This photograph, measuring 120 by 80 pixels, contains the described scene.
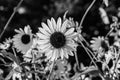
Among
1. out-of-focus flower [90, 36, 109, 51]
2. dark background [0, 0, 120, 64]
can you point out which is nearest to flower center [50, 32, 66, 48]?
out-of-focus flower [90, 36, 109, 51]

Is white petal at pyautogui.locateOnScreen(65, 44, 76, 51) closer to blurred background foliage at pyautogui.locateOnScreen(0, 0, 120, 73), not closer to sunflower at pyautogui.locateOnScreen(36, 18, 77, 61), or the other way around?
sunflower at pyautogui.locateOnScreen(36, 18, 77, 61)

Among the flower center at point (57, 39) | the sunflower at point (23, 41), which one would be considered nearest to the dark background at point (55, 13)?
the sunflower at point (23, 41)

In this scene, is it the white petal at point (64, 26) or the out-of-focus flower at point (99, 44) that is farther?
the out-of-focus flower at point (99, 44)

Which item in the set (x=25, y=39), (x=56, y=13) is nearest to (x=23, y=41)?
(x=25, y=39)

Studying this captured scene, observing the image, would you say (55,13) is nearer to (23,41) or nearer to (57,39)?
(23,41)

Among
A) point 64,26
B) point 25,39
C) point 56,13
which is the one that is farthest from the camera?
point 56,13

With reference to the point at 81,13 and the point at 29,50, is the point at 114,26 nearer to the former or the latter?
the point at 29,50

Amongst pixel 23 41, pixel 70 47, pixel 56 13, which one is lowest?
pixel 70 47

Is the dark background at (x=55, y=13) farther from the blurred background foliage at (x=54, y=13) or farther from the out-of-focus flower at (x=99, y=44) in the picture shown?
the out-of-focus flower at (x=99, y=44)
